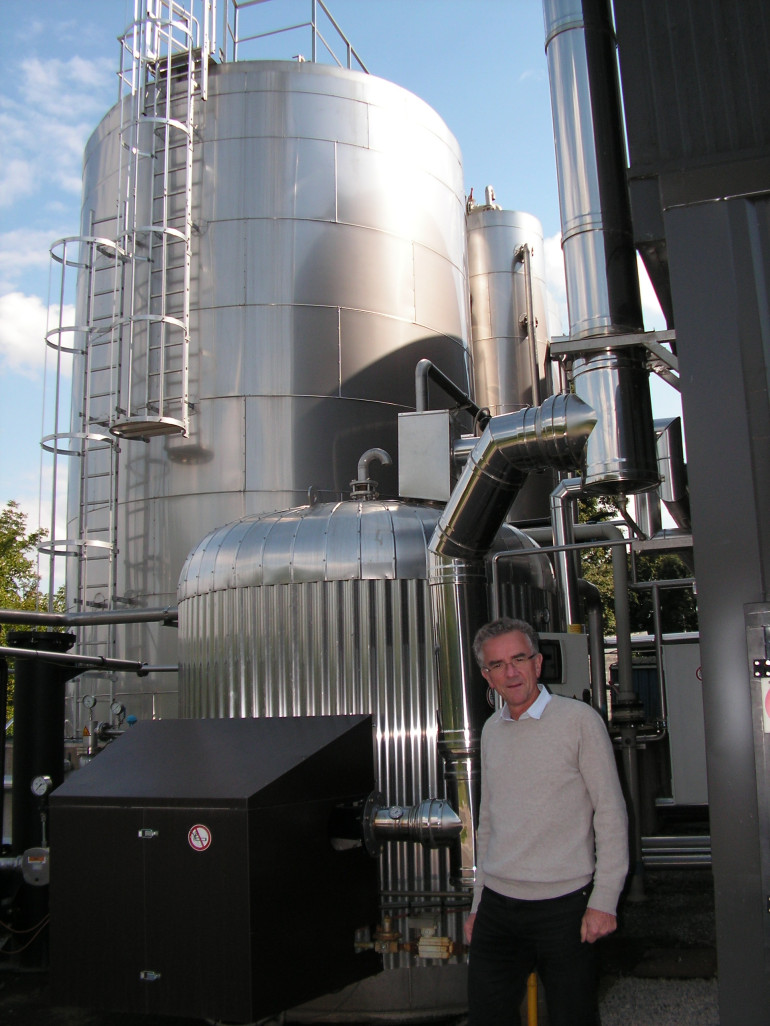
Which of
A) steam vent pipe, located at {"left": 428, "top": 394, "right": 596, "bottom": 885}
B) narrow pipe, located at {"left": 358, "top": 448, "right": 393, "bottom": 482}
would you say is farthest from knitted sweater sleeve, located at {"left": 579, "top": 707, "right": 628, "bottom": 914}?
narrow pipe, located at {"left": 358, "top": 448, "right": 393, "bottom": 482}

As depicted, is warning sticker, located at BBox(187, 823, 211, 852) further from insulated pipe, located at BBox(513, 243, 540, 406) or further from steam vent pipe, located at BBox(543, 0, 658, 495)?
insulated pipe, located at BBox(513, 243, 540, 406)

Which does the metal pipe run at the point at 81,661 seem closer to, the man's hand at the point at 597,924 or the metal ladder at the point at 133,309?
the metal ladder at the point at 133,309

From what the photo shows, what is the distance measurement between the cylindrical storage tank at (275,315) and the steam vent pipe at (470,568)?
14.8 ft

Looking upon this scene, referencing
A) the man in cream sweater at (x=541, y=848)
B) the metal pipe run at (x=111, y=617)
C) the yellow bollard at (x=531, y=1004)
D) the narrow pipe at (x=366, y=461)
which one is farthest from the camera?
the metal pipe run at (x=111, y=617)

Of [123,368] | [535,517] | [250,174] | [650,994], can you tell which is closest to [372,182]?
[250,174]

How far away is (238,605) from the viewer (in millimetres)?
7348

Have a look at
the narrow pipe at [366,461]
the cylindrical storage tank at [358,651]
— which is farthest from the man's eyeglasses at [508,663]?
the narrow pipe at [366,461]

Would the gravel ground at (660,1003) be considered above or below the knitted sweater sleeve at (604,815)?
below

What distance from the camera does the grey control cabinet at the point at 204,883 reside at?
179 inches

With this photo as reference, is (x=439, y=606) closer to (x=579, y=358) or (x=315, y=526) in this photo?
(x=315, y=526)

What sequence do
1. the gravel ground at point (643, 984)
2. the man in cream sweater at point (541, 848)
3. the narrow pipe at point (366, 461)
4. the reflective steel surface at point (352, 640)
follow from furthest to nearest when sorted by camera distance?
the narrow pipe at point (366, 461) → the reflective steel surface at point (352, 640) → the gravel ground at point (643, 984) → the man in cream sweater at point (541, 848)

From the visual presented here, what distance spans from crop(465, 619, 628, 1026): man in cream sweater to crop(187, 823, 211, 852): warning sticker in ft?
5.03

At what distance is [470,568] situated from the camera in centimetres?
661

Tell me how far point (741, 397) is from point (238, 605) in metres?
4.33
